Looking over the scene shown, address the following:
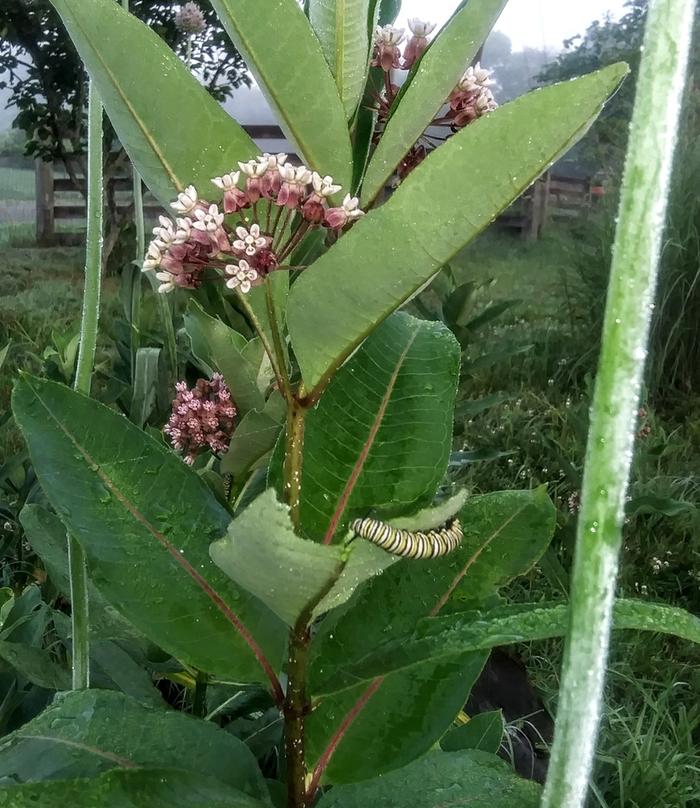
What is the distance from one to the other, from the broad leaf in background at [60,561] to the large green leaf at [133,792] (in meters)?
0.12

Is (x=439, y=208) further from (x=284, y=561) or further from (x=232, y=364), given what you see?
(x=232, y=364)

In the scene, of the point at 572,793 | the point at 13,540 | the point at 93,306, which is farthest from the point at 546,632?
the point at 13,540

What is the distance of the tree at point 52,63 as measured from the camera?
1.33 meters

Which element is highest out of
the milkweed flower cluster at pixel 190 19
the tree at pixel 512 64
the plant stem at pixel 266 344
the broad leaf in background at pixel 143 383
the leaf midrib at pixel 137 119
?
the milkweed flower cluster at pixel 190 19

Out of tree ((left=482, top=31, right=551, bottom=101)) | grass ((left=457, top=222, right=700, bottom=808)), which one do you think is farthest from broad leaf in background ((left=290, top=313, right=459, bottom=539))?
tree ((left=482, top=31, right=551, bottom=101))

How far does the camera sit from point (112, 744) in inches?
11.1

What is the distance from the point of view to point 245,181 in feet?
0.85

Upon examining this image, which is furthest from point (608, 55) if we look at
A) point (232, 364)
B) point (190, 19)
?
point (232, 364)

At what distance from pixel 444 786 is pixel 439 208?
8.6 inches

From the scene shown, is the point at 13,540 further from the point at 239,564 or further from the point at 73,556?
the point at 239,564

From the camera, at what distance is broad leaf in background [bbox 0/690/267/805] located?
0.91 ft

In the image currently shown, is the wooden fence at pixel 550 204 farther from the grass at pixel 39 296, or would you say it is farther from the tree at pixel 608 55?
the grass at pixel 39 296

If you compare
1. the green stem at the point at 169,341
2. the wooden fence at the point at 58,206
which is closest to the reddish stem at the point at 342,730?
the green stem at the point at 169,341

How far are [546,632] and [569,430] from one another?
125 cm
